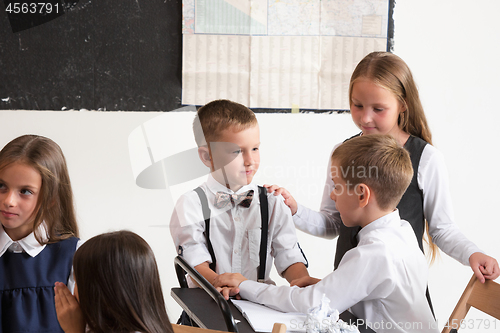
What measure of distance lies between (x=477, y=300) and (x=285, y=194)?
604mm

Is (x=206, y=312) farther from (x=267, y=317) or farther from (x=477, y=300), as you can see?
(x=477, y=300)

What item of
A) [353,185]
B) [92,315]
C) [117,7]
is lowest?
[92,315]

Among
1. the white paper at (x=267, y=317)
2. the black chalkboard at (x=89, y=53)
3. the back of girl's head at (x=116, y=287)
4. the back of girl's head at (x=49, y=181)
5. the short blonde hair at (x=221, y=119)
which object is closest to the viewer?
the back of girl's head at (x=116, y=287)

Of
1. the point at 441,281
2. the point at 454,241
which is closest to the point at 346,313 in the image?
the point at 454,241

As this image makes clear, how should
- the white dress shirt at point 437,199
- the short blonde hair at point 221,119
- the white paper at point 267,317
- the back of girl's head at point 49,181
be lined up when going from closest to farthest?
the white paper at point 267,317 → the back of girl's head at point 49,181 → the white dress shirt at point 437,199 → the short blonde hair at point 221,119

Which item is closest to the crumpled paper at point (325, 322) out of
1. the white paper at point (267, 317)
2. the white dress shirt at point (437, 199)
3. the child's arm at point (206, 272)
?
the white paper at point (267, 317)

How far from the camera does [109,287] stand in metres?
0.76

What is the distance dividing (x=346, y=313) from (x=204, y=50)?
1.56 meters

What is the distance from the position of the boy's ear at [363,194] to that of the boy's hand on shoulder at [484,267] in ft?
1.11

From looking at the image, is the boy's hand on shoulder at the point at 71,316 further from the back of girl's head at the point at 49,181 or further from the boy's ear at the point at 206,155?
the boy's ear at the point at 206,155

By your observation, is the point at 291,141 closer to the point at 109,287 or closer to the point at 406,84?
the point at 406,84

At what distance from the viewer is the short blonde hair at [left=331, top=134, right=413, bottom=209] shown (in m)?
1.13

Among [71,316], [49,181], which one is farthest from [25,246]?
[71,316]

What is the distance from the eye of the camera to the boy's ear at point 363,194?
1.12 metres
